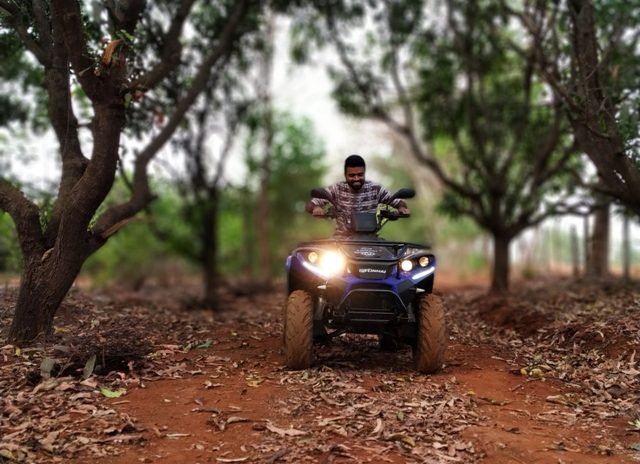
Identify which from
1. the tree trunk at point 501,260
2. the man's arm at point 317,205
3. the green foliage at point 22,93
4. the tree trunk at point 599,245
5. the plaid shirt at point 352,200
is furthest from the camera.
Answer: the tree trunk at point 599,245

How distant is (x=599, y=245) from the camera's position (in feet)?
50.1

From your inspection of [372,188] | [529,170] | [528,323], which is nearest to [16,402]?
[372,188]

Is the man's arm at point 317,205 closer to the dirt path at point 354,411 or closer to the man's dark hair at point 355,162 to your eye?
the man's dark hair at point 355,162

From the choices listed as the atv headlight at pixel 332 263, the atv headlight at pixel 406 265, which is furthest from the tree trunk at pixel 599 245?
the atv headlight at pixel 332 263

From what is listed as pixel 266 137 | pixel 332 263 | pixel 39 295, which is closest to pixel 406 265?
pixel 332 263

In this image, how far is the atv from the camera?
234 inches

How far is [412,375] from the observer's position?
6.32 metres

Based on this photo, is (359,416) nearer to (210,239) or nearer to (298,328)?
(298,328)

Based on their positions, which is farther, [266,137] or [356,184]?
[266,137]

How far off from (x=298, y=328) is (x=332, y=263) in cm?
67

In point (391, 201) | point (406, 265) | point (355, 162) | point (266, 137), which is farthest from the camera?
point (266, 137)

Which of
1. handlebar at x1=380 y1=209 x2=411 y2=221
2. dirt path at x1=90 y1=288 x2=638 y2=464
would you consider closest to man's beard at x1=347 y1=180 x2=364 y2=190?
handlebar at x1=380 y1=209 x2=411 y2=221

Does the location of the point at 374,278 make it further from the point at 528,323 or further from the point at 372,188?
the point at 528,323

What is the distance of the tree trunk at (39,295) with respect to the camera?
662 cm
